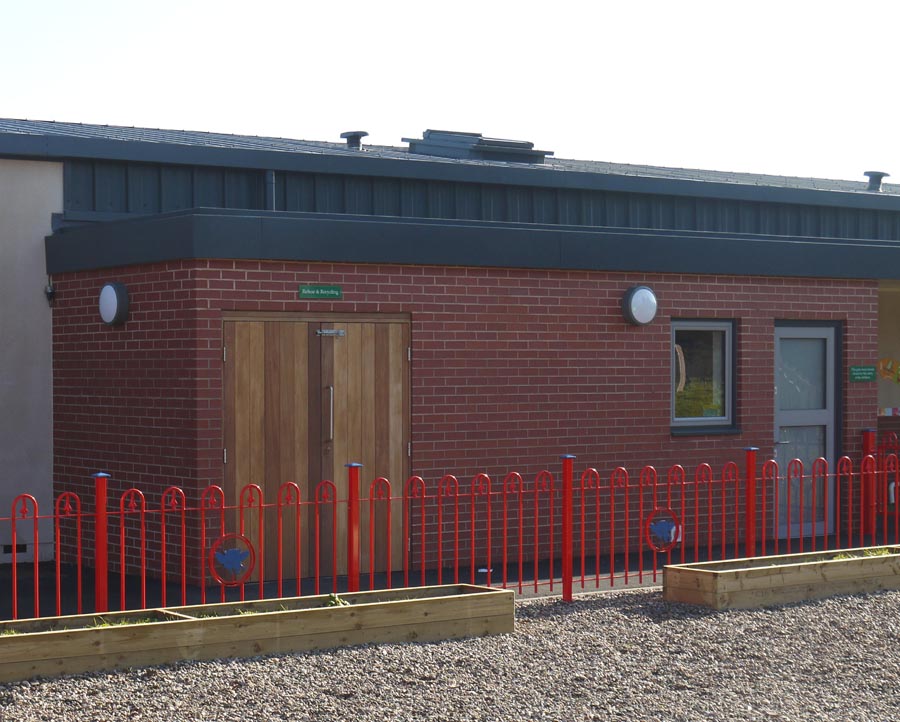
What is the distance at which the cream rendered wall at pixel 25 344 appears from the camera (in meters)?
12.8

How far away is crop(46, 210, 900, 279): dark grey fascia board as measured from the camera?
1111cm

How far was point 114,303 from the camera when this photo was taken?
38.7 feet

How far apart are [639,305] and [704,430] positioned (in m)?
1.57

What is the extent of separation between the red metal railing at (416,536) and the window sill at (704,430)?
43cm

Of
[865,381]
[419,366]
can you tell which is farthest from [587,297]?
[865,381]

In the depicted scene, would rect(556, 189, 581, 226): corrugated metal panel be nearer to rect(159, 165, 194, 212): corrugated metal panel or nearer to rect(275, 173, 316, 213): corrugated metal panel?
rect(275, 173, 316, 213): corrugated metal panel

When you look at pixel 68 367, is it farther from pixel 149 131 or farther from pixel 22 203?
pixel 149 131

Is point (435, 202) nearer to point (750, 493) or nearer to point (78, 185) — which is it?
point (78, 185)

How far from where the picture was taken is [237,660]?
26.3 feet

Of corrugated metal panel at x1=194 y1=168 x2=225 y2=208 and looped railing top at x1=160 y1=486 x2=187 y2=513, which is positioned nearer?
looped railing top at x1=160 y1=486 x2=187 y2=513

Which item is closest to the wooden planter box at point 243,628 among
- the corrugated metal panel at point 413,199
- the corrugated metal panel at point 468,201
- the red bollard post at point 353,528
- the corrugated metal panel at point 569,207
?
the red bollard post at point 353,528

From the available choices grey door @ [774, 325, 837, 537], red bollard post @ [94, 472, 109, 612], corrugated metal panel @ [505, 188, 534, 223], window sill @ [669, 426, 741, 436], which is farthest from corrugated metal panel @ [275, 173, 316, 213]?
red bollard post @ [94, 472, 109, 612]

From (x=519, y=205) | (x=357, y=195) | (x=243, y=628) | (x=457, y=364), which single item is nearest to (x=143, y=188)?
(x=357, y=195)

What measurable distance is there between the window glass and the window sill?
0.24 ft
